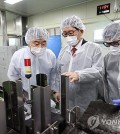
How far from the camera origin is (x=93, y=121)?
61 centimetres

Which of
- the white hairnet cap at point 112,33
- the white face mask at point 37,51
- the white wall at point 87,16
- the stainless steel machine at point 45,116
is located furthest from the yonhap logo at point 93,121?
the white wall at point 87,16

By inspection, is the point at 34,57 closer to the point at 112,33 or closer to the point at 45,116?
the point at 112,33

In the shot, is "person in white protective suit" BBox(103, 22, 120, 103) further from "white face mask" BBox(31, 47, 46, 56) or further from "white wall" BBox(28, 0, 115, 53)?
"white wall" BBox(28, 0, 115, 53)

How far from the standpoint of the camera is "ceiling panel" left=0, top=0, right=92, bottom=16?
3797mm

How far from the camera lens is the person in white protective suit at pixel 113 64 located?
126 cm

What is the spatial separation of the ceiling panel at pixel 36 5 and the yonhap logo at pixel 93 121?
3.64 meters

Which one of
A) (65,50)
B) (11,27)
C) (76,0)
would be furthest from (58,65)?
(11,27)

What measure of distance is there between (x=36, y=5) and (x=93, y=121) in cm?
Result: 398

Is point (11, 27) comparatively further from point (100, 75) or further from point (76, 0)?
point (100, 75)

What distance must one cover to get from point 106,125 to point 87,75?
66cm

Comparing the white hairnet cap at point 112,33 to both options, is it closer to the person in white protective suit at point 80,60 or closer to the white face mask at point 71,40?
the person in white protective suit at point 80,60

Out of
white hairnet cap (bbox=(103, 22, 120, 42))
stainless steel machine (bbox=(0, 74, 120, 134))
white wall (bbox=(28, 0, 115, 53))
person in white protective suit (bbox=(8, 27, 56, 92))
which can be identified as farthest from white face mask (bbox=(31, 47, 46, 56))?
white wall (bbox=(28, 0, 115, 53))

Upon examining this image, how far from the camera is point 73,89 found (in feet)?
4.61

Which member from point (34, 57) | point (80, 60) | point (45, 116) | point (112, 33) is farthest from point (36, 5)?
point (45, 116)
